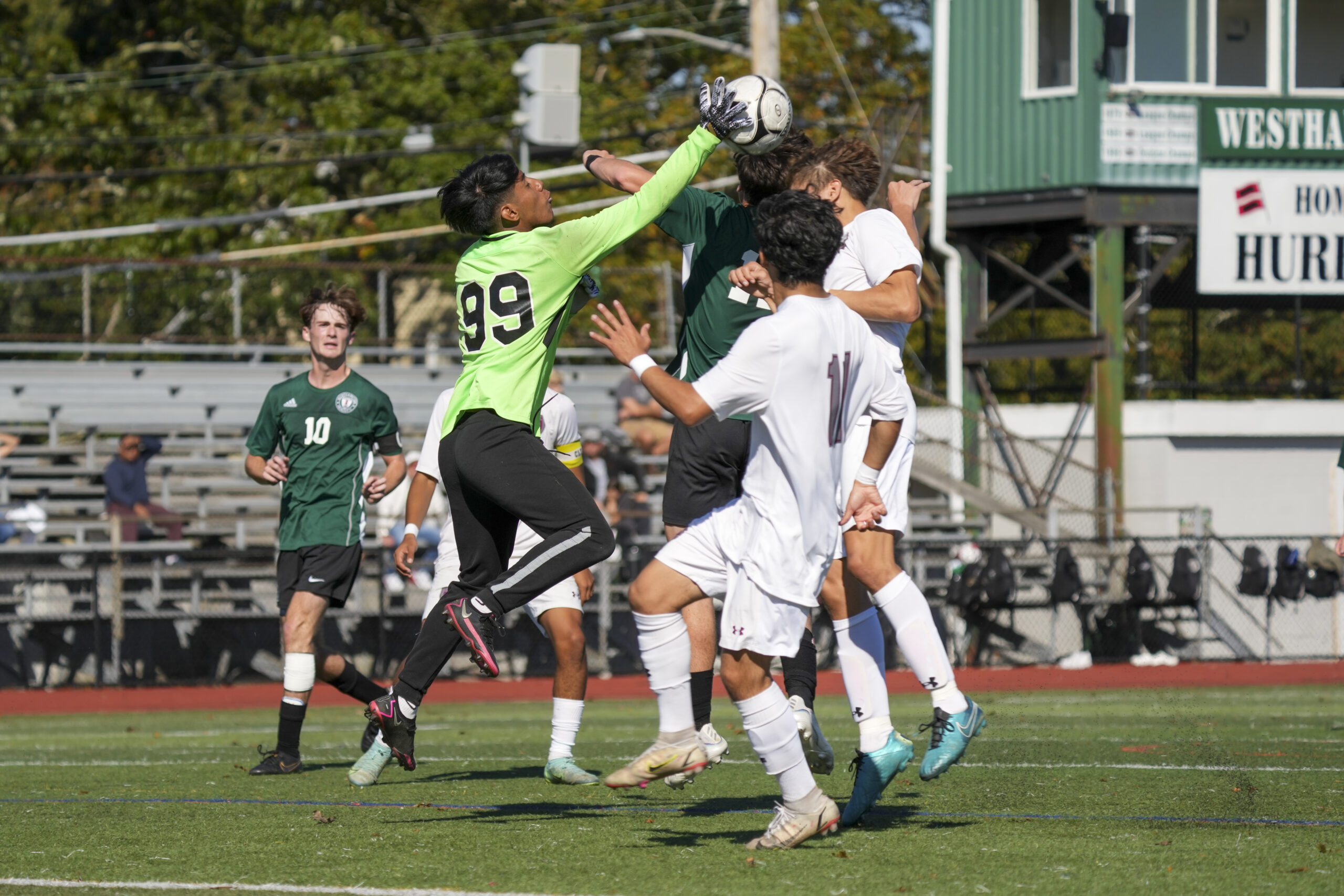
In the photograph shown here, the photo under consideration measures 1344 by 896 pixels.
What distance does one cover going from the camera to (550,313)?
6.33 meters

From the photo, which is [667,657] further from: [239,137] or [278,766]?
[239,137]

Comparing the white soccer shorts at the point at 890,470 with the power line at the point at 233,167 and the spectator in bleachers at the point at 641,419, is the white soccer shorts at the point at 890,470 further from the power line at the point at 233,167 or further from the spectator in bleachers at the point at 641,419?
the power line at the point at 233,167

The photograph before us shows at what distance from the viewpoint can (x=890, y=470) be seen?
622 cm

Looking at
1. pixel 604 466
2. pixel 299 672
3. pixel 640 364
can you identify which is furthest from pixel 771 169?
pixel 604 466

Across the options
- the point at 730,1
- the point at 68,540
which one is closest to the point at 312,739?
the point at 68,540

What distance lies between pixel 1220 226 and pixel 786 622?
728 inches

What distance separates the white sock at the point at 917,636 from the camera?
5.89m

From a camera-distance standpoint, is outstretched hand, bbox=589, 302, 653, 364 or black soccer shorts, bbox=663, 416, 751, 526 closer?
outstretched hand, bbox=589, 302, 653, 364

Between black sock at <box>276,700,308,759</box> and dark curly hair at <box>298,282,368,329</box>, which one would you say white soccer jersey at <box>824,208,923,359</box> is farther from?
black sock at <box>276,700,308,759</box>

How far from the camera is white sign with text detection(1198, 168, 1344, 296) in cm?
2206

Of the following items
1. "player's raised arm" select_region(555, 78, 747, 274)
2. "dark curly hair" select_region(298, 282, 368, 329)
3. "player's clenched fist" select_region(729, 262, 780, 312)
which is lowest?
"player's clenched fist" select_region(729, 262, 780, 312)

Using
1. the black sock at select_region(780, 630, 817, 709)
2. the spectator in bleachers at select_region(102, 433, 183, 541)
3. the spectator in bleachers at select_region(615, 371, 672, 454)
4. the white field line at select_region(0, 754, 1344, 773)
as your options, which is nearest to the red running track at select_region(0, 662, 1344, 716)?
the spectator in bleachers at select_region(102, 433, 183, 541)

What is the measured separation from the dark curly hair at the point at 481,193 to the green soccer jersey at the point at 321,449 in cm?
231

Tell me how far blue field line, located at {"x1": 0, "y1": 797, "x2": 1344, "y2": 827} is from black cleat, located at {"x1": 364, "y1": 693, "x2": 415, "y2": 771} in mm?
459
